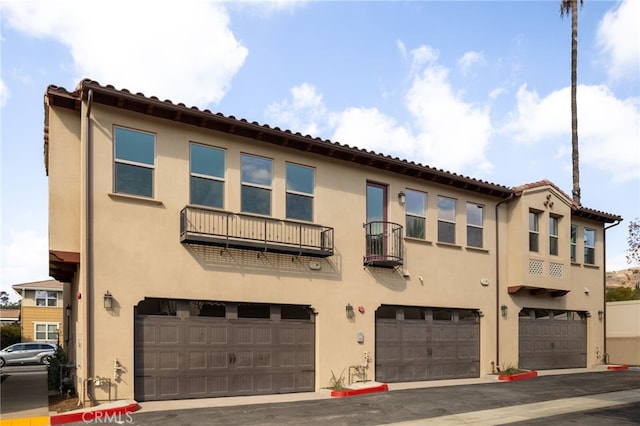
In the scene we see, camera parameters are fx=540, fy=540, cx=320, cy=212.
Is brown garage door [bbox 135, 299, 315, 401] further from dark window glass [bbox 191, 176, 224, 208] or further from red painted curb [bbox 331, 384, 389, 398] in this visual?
dark window glass [bbox 191, 176, 224, 208]

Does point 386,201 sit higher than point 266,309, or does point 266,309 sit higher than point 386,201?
point 386,201

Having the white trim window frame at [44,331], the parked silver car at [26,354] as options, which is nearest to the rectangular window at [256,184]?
the parked silver car at [26,354]

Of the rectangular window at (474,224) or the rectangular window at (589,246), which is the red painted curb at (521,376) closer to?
the rectangular window at (474,224)

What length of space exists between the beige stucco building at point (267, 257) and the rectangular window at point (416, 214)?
0.05 m

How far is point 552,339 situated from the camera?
69.8ft

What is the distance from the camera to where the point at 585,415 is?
460 inches

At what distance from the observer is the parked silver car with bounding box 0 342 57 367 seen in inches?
1153

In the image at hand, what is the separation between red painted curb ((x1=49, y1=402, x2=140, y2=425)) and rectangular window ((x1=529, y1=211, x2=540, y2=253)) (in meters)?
15.2

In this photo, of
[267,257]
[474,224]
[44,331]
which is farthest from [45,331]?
[474,224]

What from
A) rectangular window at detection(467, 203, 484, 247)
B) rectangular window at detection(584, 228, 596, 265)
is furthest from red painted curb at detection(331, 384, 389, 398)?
rectangular window at detection(584, 228, 596, 265)

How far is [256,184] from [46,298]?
108 feet

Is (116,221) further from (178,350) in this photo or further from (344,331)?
(344,331)

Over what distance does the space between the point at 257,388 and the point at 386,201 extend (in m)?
Answer: 6.92

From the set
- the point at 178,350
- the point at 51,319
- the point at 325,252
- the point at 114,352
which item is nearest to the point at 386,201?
the point at 325,252
